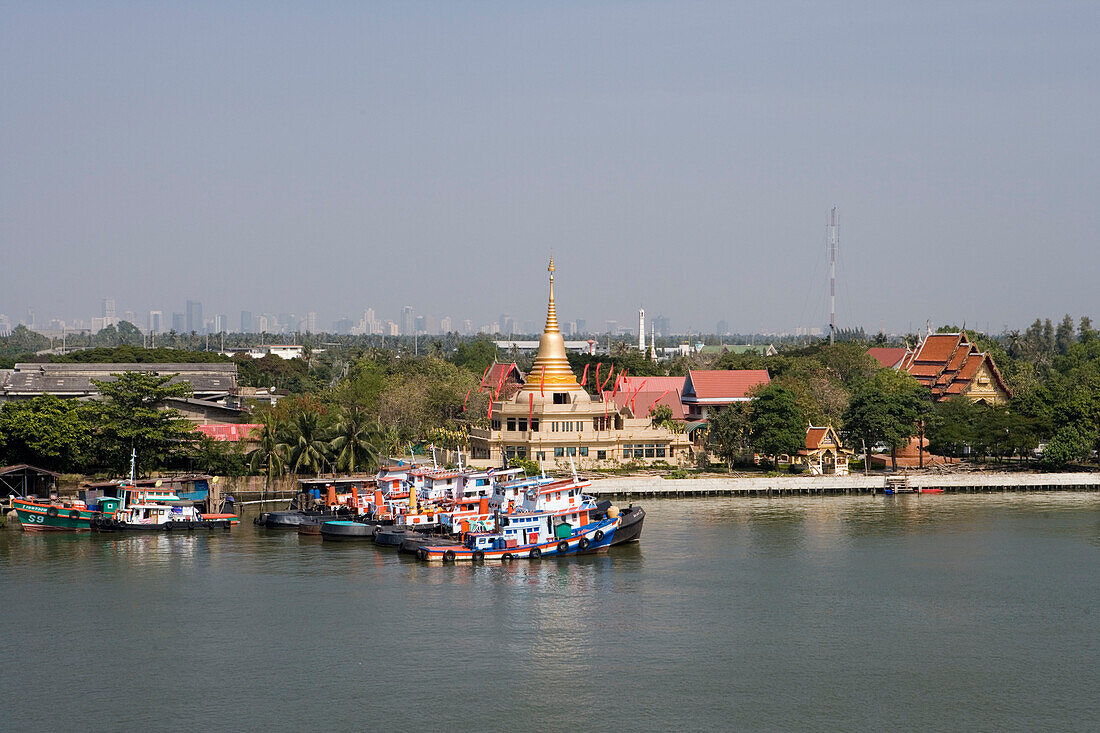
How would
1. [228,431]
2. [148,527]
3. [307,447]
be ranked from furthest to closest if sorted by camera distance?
[228,431] < [307,447] < [148,527]

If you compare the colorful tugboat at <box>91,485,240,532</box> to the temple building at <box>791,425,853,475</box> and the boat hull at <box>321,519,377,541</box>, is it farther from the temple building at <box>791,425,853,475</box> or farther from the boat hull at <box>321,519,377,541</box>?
the temple building at <box>791,425,853,475</box>

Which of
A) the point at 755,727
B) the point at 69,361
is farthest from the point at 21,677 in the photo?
the point at 69,361

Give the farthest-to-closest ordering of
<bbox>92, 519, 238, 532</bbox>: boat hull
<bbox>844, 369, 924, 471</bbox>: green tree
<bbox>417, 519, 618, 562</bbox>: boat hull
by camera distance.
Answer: <bbox>844, 369, 924, 471</bbox>: green tree, <bbox>92, 519, 238, 532</bbox>: boat hull, <bbox>417, 519, 618, 562</bbox>: boat hull

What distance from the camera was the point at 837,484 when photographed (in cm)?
5262

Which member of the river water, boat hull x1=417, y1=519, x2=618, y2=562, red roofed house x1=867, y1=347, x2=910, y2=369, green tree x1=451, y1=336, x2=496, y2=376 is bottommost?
the river water

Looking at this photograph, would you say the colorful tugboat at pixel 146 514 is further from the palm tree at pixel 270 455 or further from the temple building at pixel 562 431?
the temple building at pixel 562 431

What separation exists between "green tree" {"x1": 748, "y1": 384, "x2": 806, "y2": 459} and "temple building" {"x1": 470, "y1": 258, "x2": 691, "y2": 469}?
14.7 feet

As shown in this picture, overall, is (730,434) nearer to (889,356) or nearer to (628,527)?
(628,527)

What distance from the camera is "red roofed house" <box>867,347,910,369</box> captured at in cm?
8362

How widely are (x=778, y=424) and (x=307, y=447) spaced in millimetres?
20128

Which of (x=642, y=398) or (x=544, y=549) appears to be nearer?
(x=544, y=549)

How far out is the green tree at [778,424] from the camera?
55.0 meters

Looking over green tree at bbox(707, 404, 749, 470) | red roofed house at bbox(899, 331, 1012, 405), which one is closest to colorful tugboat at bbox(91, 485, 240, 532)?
green tree at bbox(707, 404, 749, 470)

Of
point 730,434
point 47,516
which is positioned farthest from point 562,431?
point 47,516
